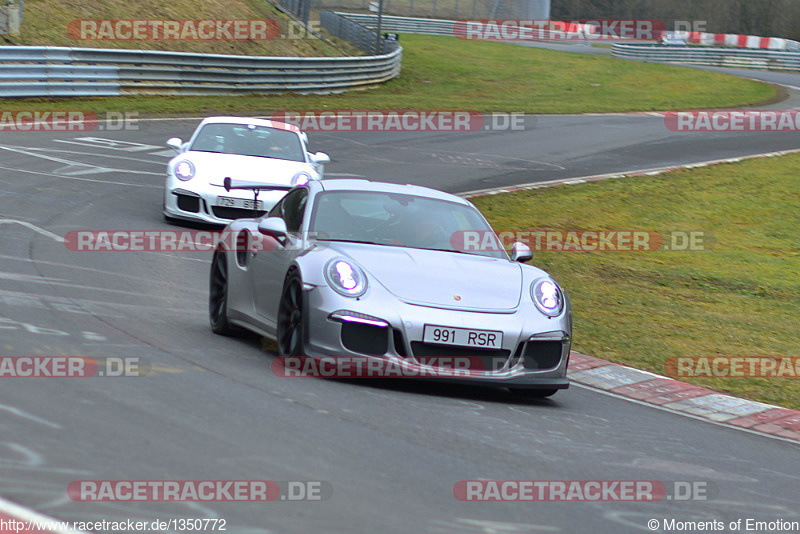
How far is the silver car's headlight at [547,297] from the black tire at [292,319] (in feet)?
4.99

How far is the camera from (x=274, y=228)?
7746 millimetres

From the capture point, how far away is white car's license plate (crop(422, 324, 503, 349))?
6.90 meters

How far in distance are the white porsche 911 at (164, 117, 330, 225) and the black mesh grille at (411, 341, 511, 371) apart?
6.14 meters

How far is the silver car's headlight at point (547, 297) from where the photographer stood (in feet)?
24.3

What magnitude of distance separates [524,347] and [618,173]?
52.7ft

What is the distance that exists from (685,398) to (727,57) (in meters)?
56.5

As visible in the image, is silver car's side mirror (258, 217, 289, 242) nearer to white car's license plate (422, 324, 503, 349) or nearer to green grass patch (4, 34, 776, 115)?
white car's license plate (422, 324, 503, 349)

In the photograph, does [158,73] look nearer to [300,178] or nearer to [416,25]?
[300,178]

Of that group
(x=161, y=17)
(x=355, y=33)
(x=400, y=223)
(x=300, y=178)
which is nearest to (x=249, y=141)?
(x=300, y=178)

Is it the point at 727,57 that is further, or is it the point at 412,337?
the point at 727,57

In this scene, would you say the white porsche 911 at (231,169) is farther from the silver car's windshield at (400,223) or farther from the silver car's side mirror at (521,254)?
the silver car's side mirror at (521,254)

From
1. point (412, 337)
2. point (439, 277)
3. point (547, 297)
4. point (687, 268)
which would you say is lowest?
point (687, 268)

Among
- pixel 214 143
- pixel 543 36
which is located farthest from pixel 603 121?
pixel 543 36

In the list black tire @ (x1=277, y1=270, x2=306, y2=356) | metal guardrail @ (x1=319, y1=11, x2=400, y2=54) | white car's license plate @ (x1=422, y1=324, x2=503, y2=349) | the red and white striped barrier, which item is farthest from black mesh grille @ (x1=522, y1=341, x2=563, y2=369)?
the red and white striped barrier
